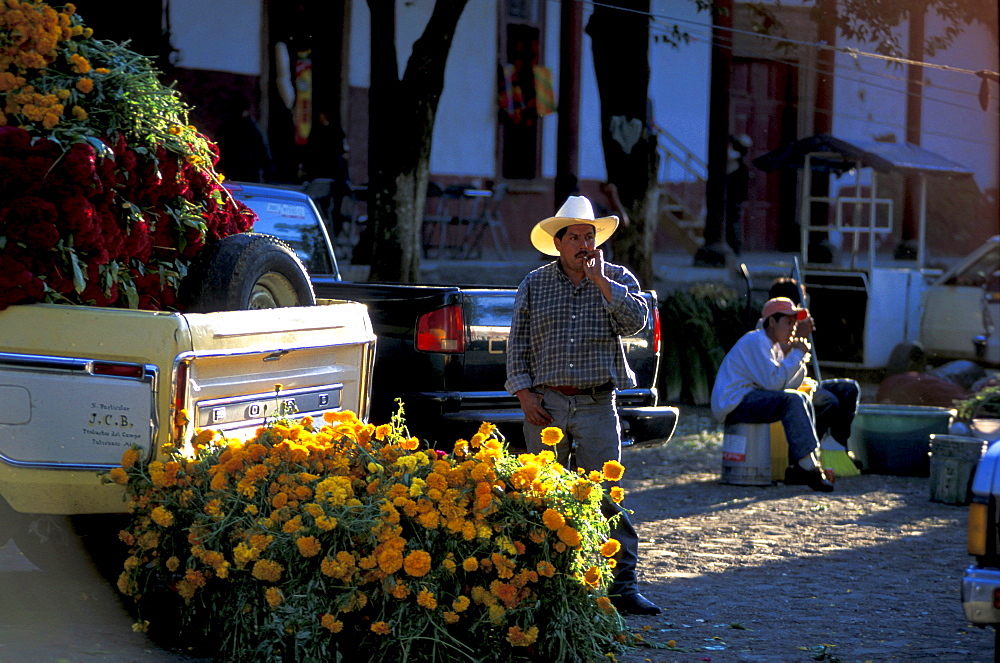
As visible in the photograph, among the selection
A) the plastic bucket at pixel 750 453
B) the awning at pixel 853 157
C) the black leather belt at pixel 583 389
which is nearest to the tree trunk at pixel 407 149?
the plastic bucket at pixel 750 453

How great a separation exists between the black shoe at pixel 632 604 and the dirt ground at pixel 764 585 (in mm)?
55

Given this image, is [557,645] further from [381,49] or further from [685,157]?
[685,157]

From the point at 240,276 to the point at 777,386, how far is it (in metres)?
4.97

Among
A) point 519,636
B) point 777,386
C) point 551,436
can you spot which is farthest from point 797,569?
point 519,636

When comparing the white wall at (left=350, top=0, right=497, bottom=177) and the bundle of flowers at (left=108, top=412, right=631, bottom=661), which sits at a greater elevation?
the white wall at (left=350, top=0, right=497, bottom=177)

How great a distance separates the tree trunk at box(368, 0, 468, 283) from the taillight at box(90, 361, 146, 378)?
7.42m

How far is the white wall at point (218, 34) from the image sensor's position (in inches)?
693

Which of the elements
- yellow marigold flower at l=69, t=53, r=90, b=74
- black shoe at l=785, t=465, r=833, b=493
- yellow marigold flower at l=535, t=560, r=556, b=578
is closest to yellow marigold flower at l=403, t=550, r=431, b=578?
yellow marigold flower at l=535, t=560, r=556, b=578

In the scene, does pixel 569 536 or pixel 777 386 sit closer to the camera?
pixel 569 536

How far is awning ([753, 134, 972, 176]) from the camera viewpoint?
15.7 m

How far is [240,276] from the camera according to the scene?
5938mm

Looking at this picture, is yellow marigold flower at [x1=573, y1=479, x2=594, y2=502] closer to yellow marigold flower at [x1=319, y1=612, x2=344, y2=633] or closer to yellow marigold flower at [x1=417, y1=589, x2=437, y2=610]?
yellow marigold flower at [x1=417, y1=589, x2=437, y2=610]

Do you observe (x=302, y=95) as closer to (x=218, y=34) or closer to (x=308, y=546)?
(x=218, y=34)

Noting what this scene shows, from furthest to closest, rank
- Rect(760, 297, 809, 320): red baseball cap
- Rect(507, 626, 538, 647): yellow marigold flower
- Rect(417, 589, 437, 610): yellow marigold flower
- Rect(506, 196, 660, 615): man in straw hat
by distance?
Rect(760, 297, 809, 320): red baseball cap < Rect(506, 196, 660, 615): man in straw hat < Rect(507, 626, 538, 647): yellow marigold flower < Rect(417, 589, 437, 610): yellow marigold flower
